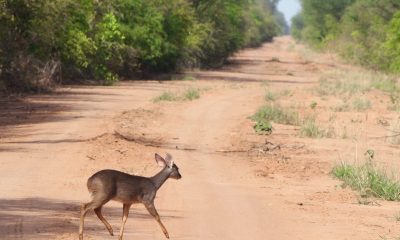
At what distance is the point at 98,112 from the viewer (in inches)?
1016

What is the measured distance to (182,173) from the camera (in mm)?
15727

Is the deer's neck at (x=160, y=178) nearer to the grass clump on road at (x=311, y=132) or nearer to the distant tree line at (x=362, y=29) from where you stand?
the grass clump on road at (x=311, y=132)

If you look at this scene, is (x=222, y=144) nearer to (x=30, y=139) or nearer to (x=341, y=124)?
(x=30, y=139)

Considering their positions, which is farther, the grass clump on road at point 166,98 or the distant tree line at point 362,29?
the distant tree line at point 362,29

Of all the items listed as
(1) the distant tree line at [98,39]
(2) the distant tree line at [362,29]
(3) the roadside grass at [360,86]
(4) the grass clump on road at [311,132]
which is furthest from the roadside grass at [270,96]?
(2) the distant tree line at [362,29]

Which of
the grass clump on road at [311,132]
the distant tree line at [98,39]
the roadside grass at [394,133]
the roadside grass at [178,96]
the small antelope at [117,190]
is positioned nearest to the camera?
the small antelope at [117,190]

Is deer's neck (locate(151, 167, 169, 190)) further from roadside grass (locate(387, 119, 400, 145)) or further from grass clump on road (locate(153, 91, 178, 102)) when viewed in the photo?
grass clump on road (locate(153, 91, 178, 102))

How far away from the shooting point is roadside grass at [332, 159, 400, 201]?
14500mm

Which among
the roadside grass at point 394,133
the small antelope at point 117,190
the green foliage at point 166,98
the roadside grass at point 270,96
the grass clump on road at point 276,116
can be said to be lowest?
the roadside grass at point 270,96

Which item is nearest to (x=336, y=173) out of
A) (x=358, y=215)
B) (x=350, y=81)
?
(x=358, y=215)

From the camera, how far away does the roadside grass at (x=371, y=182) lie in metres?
14.5

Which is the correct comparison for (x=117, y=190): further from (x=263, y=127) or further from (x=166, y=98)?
(x=166, y=98)

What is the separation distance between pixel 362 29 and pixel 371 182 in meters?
58.1

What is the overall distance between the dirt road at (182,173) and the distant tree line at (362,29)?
2385 centimetres
